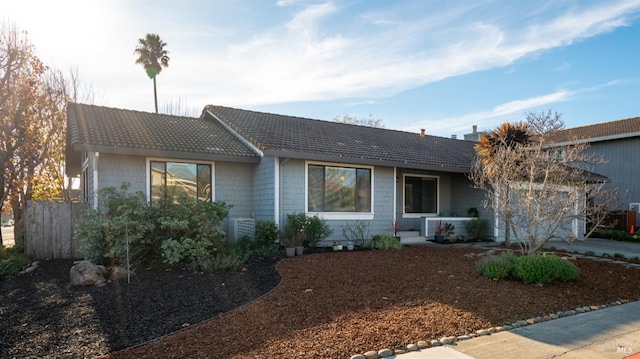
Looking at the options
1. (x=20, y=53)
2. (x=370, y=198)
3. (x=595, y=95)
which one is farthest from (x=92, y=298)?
(x=595, y=95)

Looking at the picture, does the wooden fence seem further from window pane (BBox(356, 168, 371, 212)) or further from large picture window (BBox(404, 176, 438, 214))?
large picture window (BBox(404, 176, 438, 214))

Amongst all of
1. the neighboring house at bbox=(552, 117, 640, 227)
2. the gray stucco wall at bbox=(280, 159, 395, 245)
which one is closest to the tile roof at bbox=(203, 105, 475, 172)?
the gray stucco wall at bbox=(280, 159, 395, 245)

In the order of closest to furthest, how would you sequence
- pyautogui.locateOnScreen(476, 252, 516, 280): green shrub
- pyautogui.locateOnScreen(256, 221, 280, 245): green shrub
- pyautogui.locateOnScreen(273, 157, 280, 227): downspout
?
pyautogui.locateOnScreen(476, 252, 516, 280): green shrub
pyautogui.locateOnScreen(256, 221, 280, 245): green shrub
pyautogui.locateOnScreen(273, 157, 280, 227): downspout

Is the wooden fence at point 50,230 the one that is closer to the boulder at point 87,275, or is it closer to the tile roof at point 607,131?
the boulder at point 87,275

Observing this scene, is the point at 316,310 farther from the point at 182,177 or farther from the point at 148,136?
the point at 148,136

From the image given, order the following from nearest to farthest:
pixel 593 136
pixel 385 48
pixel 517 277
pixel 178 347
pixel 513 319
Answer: pixel 178 347
pixel 513 319
pixel 517 277
pixel 385 48
pixel 593 136

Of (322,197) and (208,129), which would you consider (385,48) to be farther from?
(208,129)

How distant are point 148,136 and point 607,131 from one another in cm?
2101

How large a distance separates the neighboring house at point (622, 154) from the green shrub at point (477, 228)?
680cm

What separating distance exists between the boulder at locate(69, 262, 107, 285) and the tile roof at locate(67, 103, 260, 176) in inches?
139

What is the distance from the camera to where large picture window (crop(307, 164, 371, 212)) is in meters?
11.6

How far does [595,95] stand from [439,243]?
7.43 meters

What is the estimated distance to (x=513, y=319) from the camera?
507 cm

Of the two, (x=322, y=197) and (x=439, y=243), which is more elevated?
(x=322, y=197)
